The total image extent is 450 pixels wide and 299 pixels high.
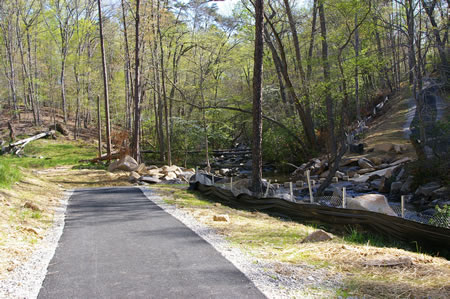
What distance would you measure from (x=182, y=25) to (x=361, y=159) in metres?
16.0

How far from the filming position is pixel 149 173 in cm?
1978

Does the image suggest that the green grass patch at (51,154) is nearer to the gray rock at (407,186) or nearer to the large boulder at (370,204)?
the large boulder at (370,204)

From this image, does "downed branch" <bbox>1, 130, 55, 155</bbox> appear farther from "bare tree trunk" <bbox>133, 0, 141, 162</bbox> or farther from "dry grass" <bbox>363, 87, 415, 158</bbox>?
"dry grass" <bbox>363, 87, 415, 158</bbox>

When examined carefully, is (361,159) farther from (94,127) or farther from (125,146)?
(94,127)

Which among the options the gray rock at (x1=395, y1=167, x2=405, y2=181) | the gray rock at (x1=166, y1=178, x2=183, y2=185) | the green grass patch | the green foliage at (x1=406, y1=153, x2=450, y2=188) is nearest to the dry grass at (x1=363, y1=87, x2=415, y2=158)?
the gray rock at (x1=395, y1=167, x2=405, y2=181)

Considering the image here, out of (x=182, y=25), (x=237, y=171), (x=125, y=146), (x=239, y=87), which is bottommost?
(x=237, y=171)

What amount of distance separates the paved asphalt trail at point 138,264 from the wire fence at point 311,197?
389 centimetres

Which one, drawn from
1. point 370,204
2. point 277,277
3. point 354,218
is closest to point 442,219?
point 370,204

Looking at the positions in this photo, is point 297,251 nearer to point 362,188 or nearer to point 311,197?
point 311,197

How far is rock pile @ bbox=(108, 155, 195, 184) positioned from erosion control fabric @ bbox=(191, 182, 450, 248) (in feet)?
23.6

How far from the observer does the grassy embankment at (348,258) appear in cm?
396

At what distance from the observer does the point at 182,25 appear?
28.4m

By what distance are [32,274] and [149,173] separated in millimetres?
15059

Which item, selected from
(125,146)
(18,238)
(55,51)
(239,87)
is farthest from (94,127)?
(18,238)
